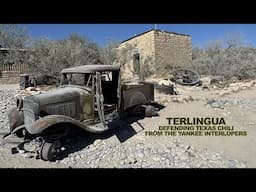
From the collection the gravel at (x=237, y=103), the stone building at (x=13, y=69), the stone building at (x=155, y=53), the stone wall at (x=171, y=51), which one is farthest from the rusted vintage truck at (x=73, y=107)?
the stone wall at (x=171, y=51)

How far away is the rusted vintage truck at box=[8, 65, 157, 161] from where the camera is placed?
16.9ft

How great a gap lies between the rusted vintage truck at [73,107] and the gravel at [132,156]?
36 centimetres

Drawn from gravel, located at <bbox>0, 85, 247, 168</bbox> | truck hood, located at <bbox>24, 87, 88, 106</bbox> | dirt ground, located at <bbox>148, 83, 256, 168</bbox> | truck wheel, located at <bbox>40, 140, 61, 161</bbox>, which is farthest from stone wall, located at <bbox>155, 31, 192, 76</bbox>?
truck wheel, located at <bbox>40, 140, 61, 161</bbox>

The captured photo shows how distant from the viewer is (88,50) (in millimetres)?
18516

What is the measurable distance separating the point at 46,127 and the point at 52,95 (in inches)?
31.1

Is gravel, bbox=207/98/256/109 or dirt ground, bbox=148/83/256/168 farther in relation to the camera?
gravel, bbox=207/98/256/109

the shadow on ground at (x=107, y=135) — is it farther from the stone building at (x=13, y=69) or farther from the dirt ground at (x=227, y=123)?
the stone building at (x=13, y=69)

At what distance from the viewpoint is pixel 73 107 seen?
228 inches

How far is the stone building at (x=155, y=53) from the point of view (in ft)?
64.0

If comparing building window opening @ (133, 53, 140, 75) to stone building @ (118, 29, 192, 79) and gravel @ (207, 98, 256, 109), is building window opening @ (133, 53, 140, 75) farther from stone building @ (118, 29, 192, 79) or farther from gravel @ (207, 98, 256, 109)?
gravel @ (207, 98, 256, 109)

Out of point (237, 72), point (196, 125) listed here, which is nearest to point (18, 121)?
point (196, 125)

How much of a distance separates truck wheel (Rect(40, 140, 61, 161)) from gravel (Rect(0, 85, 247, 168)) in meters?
0.11

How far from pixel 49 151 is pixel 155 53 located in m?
15.7
